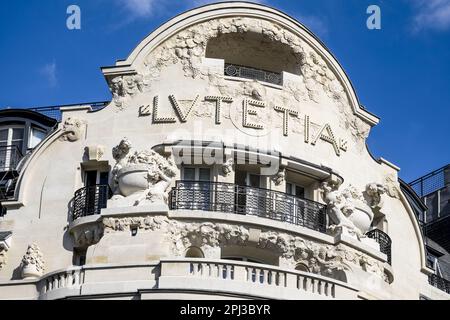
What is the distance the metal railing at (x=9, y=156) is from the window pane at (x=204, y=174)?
6.41m

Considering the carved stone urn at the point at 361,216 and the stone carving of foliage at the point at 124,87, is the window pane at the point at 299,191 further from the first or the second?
the stone carving of foliage at the point at 124,87

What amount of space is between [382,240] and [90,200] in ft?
23.2

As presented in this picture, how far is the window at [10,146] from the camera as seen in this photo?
127ft

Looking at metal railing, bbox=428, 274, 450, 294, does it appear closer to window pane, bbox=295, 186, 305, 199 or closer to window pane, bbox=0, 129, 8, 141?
window pane, bbox=295, 186, 305, 199

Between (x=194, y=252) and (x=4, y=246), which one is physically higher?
(x=4, y=246)

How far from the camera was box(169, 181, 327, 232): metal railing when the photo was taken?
33.4m

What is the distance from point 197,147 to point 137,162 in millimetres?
1420

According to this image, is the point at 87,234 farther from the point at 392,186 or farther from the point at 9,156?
the point at 392,186

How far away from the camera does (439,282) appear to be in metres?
38.7

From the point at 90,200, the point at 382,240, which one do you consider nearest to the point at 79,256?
the point at 90,200

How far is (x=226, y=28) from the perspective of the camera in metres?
35.5

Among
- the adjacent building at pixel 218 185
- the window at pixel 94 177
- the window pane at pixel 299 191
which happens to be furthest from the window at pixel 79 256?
the window pane at pixel 299 191

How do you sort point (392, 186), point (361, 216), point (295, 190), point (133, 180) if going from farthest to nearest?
point (392, 186) → point (295, 190) → point (361, 216) → point (133, 180)

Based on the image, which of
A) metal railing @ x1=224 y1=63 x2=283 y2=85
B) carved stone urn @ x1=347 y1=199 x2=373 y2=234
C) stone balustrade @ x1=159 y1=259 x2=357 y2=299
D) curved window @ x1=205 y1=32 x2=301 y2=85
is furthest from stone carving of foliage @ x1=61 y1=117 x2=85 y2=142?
carved stone urn @ x1=347 y1=199 x2=373 y2=234
